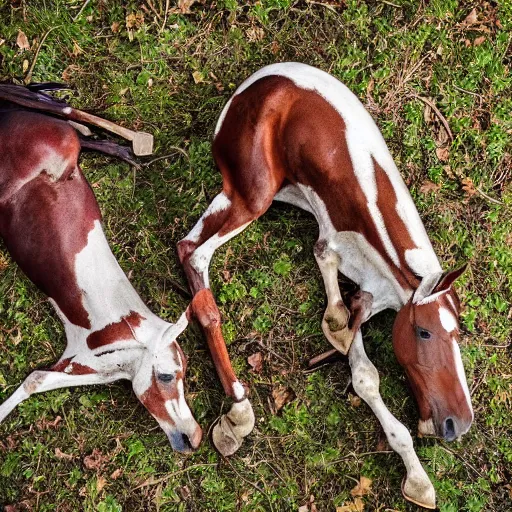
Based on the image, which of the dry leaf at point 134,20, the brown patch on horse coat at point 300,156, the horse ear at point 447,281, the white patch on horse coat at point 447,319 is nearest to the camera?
the horse ear at point 447,281

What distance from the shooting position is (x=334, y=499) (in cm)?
459

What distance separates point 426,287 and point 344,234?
0.63 meters

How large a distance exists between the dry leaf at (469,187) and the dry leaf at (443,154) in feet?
0.67

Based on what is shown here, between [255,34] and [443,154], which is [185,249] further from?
[443,154]

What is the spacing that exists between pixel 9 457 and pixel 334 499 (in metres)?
2.14

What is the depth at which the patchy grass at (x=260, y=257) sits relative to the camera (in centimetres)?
453

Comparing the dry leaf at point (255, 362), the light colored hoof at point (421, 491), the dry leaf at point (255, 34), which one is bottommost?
the light colored hoof at point (421, 491)

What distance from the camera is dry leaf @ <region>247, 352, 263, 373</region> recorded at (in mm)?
4652

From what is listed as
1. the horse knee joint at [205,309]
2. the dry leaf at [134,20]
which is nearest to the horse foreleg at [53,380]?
the horse knee joint at [205,309]

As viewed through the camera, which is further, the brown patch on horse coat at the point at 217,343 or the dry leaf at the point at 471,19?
the dry leaf at the point at 471,19

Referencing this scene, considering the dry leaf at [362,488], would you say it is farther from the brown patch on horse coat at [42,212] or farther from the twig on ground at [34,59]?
the twig on ground at [34,59]

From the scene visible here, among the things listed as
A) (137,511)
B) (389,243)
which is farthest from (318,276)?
(137,511)

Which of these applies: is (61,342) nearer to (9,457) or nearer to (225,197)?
(9,457)

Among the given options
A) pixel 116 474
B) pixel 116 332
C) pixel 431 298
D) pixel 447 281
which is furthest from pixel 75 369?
pixel 447 281
